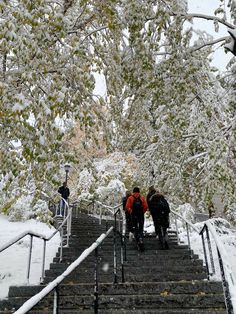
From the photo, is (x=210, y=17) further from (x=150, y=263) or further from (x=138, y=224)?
(x=150, y=263)

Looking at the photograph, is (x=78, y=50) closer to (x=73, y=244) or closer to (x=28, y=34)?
(x=28, y=34)

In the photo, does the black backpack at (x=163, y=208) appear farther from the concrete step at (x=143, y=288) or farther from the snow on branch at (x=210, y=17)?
the snow on branch at (x=210, y=17)

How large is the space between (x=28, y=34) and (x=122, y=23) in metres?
3.52

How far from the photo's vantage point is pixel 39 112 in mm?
4844

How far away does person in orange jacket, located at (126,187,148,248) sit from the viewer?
9.41 m

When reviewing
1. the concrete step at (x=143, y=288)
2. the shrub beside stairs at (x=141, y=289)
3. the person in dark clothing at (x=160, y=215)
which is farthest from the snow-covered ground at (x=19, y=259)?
the person in dark clothing at (x=160, y=215)

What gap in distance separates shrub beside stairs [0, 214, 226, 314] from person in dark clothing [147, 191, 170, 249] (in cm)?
45

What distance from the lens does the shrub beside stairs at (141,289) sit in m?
5.68

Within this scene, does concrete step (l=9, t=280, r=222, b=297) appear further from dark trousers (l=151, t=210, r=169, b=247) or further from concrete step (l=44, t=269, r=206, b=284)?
dark trousers (l=151, t=210, r=169, b=247)

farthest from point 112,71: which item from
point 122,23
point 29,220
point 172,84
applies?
point 29,220

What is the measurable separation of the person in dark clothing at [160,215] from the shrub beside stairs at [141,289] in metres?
0.45

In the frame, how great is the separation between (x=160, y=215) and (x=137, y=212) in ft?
1.92

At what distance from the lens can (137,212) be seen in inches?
373

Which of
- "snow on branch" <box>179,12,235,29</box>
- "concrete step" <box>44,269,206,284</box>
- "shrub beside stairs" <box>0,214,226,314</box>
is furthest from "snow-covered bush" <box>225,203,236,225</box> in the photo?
"snow on branch" <box>179,12,235,29</box>
